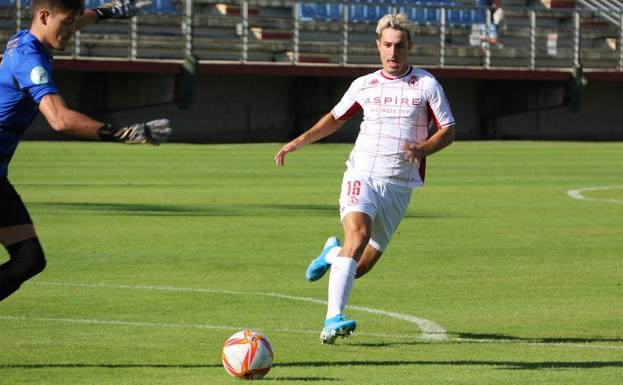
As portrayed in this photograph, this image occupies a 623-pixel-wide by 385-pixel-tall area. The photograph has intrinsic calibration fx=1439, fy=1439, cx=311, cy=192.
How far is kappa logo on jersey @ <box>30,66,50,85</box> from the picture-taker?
753cm

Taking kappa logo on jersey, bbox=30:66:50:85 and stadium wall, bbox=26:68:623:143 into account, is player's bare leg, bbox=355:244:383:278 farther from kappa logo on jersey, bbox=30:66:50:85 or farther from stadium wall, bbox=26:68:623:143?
stadium wall, bbox=26:68:623:143

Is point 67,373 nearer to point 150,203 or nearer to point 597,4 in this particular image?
point 150,203

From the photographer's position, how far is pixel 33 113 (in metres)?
8.00

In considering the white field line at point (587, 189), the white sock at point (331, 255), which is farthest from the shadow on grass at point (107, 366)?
the white field line at point (587, 189)

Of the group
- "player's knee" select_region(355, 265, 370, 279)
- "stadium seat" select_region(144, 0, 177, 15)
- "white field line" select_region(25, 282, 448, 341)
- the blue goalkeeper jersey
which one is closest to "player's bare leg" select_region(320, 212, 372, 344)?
"player's knee" select_region(355, 265, 370, 279)

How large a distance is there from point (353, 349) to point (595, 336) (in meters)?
1.77

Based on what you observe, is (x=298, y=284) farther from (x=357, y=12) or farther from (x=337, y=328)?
(x=357, y=12)

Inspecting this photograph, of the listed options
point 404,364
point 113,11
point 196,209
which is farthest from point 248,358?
point 196,209

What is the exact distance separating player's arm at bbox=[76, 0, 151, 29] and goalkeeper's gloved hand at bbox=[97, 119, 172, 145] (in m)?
2.54

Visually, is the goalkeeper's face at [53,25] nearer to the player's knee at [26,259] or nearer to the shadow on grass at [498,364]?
the player's knee at [26,259]

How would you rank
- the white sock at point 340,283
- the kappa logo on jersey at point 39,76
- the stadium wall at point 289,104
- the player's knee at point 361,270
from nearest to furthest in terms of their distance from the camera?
the kappa logo on jersey at point 39,76
the white sock at point 340,283
the player's knee at point 361,270
the stadium wall at point 289,104

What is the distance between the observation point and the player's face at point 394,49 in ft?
31.1

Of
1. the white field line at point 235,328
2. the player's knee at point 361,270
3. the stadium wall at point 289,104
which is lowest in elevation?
the stadium wall at point 289,104

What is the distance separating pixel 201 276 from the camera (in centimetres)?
1292
